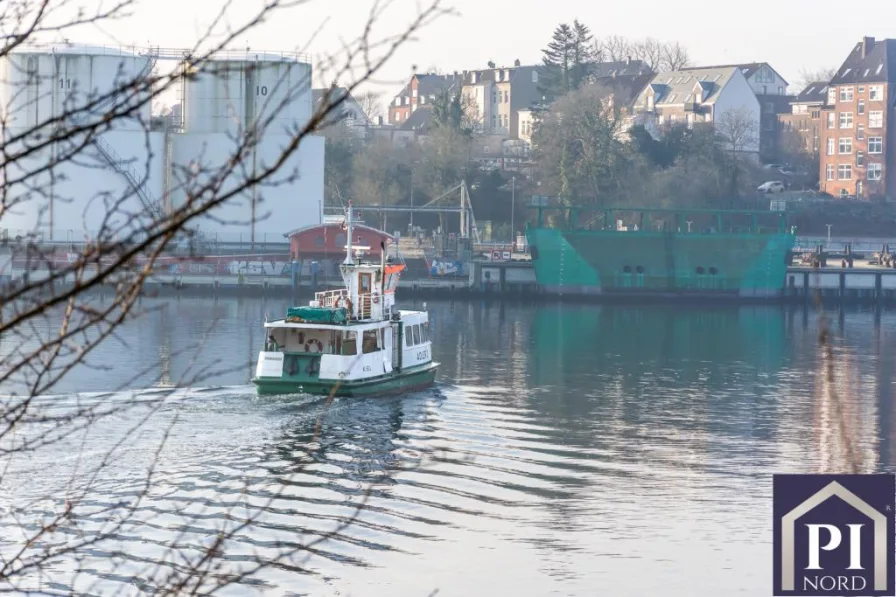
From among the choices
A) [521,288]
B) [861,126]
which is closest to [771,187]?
[861,126]

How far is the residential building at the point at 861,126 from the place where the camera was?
106750 millimetres

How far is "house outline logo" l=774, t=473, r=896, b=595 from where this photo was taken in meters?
14.4

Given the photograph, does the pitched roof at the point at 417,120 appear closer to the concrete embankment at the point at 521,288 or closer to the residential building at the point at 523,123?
the residential building at the point at 523,123

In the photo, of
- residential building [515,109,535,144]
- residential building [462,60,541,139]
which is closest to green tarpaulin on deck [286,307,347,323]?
residential building [515,109,535,144]

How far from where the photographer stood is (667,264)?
80625 mm

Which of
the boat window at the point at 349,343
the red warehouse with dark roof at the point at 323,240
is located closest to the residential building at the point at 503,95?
the red warehouse with dark roof at the point at 323,240

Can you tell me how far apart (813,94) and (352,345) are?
9956 centimetres

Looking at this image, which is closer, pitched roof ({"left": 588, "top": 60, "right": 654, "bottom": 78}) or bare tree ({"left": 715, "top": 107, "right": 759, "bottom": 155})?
bare tree ({"left": 715, "top": 107, "right": 759, "bottom": 155})

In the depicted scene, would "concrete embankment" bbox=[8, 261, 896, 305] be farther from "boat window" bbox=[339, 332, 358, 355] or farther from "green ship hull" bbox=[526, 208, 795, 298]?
"boat window" bbox=[339, 332, 358, 355]

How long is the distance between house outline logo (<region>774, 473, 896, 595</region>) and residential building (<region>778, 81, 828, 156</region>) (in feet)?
338

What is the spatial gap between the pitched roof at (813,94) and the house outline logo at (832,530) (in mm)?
106758

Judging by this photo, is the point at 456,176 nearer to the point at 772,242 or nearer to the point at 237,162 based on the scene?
the point at 772,242

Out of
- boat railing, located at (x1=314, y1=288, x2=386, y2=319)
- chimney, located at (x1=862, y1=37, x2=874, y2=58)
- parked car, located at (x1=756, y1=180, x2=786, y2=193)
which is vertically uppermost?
chimney, located at (x1=862, y1=37, x2=874, y2=58)

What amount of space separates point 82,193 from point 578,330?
92.9 ft
